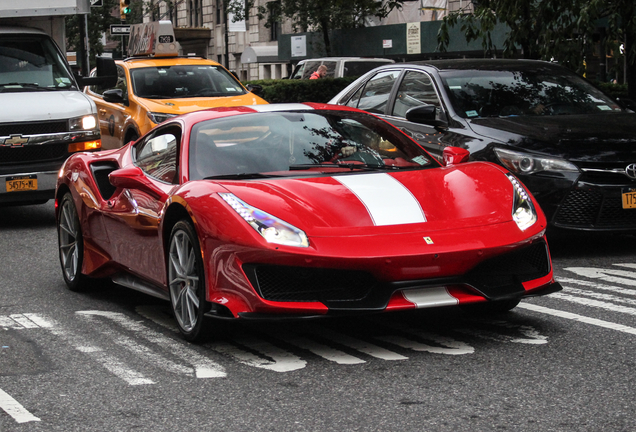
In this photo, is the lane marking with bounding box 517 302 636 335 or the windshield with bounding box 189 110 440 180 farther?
the windshield with bounding box 189 110 440 180

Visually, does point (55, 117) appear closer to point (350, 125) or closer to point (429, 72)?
point (429, 72)

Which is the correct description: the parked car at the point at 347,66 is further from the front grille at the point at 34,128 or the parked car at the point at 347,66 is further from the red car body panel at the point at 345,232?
the red car body panel at the point at 345,232

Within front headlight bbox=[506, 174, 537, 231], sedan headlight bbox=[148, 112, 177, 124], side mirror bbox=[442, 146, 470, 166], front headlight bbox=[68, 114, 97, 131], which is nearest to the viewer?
front headlight bbox=[506, 174, 537, 231]

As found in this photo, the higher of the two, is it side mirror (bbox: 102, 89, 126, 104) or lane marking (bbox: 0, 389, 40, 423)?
A: side mirror (bbox: 102, 89, 126, 104)

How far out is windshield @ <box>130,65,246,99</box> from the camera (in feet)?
49.3

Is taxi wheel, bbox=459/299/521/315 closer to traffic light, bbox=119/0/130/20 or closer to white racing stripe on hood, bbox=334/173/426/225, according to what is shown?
white racing stripe on hood, bbox=334/173/426/225

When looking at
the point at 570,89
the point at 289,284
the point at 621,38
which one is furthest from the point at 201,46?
the point at 289,284

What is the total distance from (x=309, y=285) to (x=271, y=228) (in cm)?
33

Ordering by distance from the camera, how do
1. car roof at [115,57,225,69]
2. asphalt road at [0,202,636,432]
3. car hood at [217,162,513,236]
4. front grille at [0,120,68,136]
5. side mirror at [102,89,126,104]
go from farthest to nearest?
car roof at [115,57,225,69]
side mirror at [102,89,126,104]
front grille at [0,120,68,136]
car hood at [217,162,513,236]
asphalt road at [0,202,636,432]

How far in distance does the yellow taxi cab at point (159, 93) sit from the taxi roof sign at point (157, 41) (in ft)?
1.37

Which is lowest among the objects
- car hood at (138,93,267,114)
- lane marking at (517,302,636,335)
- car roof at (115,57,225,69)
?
lane marking at (517,302,636,335)

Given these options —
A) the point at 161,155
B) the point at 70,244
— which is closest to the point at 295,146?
the point at 161,155

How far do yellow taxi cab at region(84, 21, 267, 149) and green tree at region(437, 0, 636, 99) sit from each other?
10.8ft

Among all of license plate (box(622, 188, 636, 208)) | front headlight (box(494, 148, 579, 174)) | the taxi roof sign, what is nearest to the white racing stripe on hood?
front headlight (box(494, 148, 579, 174))
